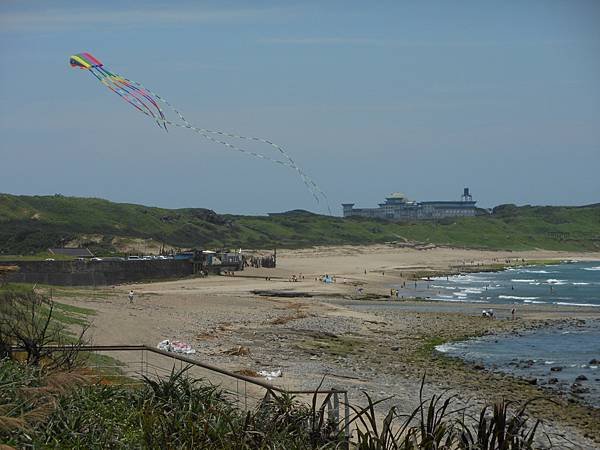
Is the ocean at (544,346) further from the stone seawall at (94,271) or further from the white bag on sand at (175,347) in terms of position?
the stone seawall at (94,271)

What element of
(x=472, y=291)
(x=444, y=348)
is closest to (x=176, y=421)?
(x=444, y=348)

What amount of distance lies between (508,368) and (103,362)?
12.8 meters

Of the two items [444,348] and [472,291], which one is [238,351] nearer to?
[444,348]

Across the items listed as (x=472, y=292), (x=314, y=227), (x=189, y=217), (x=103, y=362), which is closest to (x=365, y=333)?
(x=103, y=362)

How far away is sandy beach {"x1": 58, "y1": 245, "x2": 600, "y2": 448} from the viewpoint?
19.6 m

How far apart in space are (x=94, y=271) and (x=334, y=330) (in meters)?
16.9

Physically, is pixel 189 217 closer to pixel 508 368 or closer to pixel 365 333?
pixel 365 333

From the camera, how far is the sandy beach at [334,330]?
19.6 metres

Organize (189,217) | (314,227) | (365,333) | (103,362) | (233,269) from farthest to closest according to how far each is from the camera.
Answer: (314,227) < (189,217) < (233,269) < (365,333) < (103,362)

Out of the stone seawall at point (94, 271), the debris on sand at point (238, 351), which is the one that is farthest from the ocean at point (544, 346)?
the stone seawall at point (94, 271)

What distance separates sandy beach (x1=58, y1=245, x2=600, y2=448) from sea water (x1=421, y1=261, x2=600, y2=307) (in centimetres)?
385

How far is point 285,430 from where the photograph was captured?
812 cm

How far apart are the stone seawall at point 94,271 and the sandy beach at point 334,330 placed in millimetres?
1050

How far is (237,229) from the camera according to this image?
11044 cm
